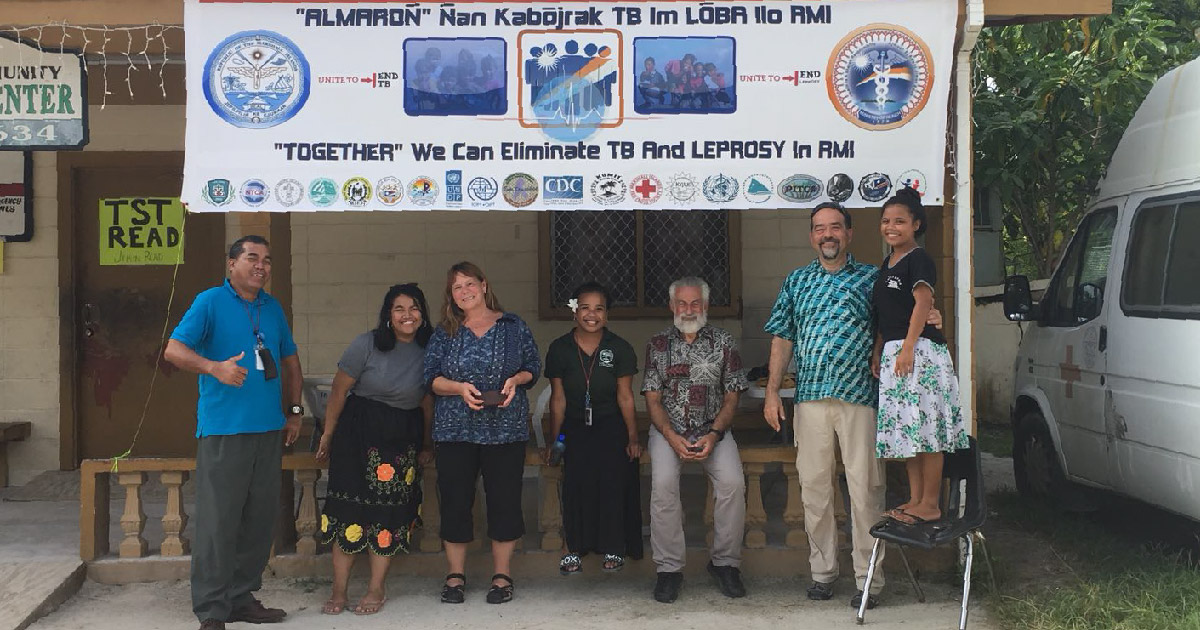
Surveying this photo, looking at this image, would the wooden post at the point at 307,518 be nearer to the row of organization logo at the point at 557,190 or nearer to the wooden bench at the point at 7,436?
the row of organization logo at the point at 557,190

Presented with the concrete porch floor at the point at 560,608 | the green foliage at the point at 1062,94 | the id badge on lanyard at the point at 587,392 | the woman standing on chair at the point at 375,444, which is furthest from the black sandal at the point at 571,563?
the green foliage at the point at 1062,94

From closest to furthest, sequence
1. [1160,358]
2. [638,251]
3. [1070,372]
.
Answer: [1160,358] → [1070,372] → [638,251]

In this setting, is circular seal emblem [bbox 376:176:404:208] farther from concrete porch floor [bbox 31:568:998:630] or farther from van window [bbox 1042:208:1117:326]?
van window [bbox 1042:208:1117:326]

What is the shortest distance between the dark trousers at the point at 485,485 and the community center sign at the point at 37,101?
245cm

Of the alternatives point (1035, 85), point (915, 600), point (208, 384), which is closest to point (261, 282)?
point (208, 384)

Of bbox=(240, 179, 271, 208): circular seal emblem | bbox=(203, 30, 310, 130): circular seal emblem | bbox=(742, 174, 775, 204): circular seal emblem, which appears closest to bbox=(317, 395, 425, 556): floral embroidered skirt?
bbox=(240, 179, 271, 208): circular seal emblem

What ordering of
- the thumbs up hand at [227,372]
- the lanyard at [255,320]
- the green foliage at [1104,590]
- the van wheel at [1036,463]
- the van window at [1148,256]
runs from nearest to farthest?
the thumbs up hand at [227,372]
the green foliage at [1104,590]
the lanyard at [255,320]
the van window at [1148,256]
the van wheel at [1036,463]

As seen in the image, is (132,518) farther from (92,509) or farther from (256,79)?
(256,79)

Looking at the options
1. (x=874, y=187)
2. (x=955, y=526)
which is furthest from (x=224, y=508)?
(x=874, y=187)

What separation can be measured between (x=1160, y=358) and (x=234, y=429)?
4278 millimetres

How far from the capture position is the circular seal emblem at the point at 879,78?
5020 millimetres

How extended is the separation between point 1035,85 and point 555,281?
13.8 ft

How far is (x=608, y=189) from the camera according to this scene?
16.4ft

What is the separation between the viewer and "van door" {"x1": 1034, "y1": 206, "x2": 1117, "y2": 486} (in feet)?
19.1
